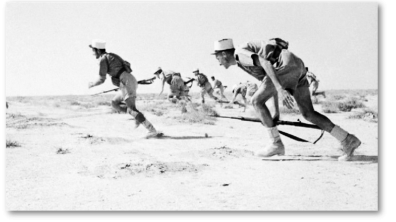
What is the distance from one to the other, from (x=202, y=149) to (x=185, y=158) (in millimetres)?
802

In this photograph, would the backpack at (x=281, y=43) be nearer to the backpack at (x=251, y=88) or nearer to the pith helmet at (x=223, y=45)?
the pith helmet at (x=223, y=45)

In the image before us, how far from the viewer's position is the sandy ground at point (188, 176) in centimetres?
397

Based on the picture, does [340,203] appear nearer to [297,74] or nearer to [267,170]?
[267,170]

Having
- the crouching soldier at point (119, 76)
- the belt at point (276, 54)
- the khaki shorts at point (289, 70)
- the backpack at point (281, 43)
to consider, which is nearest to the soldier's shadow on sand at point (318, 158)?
the khaki shorts at point (289, 70)

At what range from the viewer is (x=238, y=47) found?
5172mm

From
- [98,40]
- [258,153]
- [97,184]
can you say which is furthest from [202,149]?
[98,40]

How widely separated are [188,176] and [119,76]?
4149mm

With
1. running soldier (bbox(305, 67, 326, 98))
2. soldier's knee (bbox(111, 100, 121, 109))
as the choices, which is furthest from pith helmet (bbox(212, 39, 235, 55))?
running soldier (bbox(305, 67, 326, 98))

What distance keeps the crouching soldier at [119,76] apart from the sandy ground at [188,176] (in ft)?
2.69

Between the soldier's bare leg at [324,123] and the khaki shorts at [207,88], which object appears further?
the khaki shorts at [207,88]

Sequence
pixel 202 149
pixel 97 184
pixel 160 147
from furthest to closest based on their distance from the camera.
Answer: pixel 160 147 → pixel 202 149 → pixel 97 184

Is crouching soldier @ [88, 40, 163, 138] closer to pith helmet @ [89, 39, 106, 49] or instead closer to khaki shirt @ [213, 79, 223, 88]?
pith helmet @ [89, 39, 106, 49]

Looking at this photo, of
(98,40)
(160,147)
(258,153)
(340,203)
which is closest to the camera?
(340,203)

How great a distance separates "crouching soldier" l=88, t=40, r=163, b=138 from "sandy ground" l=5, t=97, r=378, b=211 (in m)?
0.82
